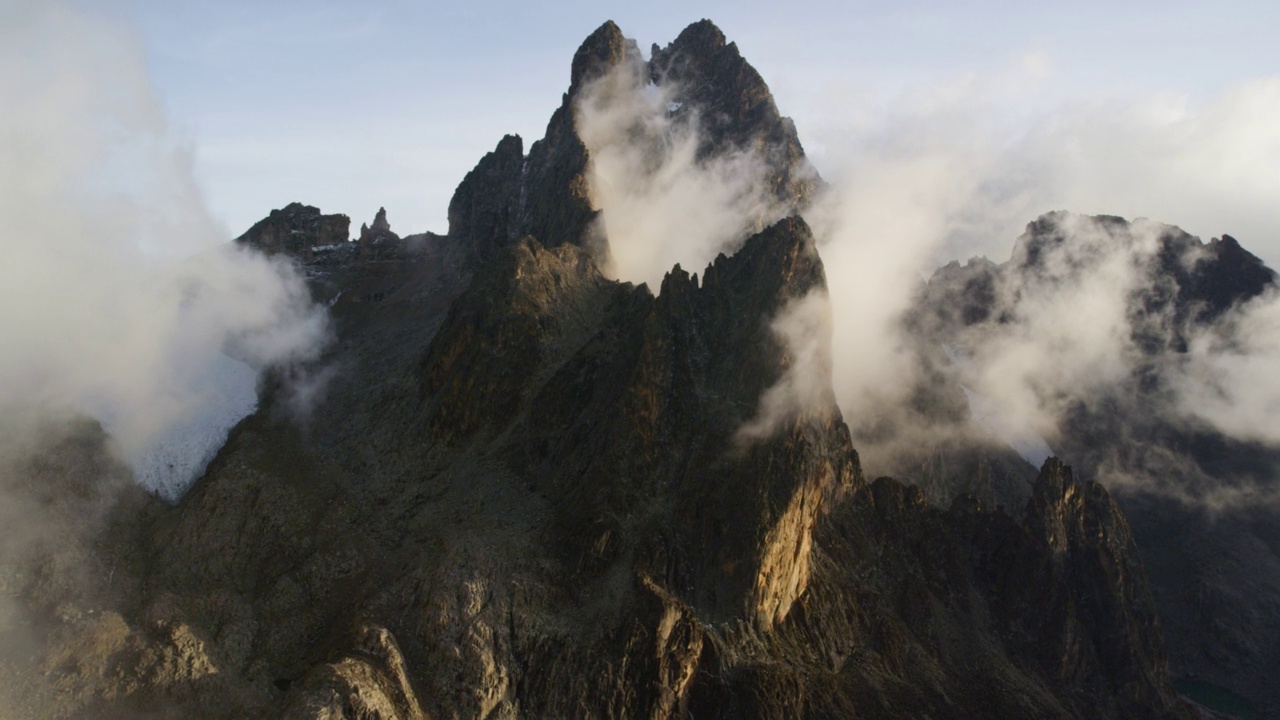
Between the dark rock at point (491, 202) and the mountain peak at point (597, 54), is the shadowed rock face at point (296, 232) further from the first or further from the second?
the mountain peak at point (597, 54)

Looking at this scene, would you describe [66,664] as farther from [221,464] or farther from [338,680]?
[221,464]

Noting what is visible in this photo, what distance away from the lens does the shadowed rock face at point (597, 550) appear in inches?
3430

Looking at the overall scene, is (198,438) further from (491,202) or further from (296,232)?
(491,202)

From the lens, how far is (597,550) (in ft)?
333

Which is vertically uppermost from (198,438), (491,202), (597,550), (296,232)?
(491,202)

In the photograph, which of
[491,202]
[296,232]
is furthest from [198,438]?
[491,202]

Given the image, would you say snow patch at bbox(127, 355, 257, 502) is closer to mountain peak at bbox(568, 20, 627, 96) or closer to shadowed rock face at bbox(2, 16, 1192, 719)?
shadowed rock face at bbox(2, 16, 1192, 719)

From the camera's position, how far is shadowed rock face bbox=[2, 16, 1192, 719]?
8712 cm

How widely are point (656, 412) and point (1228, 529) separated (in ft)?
476

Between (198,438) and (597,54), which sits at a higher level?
(597,54)

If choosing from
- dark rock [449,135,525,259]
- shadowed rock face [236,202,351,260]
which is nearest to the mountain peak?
dark rock [449,135,525,259]

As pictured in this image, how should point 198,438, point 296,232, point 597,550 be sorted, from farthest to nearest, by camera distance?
point 296,232, point 198,438, point 597,550

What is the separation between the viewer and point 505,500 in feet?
355

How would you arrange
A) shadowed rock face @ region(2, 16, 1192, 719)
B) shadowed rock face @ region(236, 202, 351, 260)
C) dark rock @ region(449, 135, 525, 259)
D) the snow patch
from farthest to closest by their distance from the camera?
shadowed rock face @ region(236, 202, 351, 260)
dark rock @ region(449, 135, 525, 259)
the snow patch
shadowed rock face @ region(2, 16, 1192, 719)
